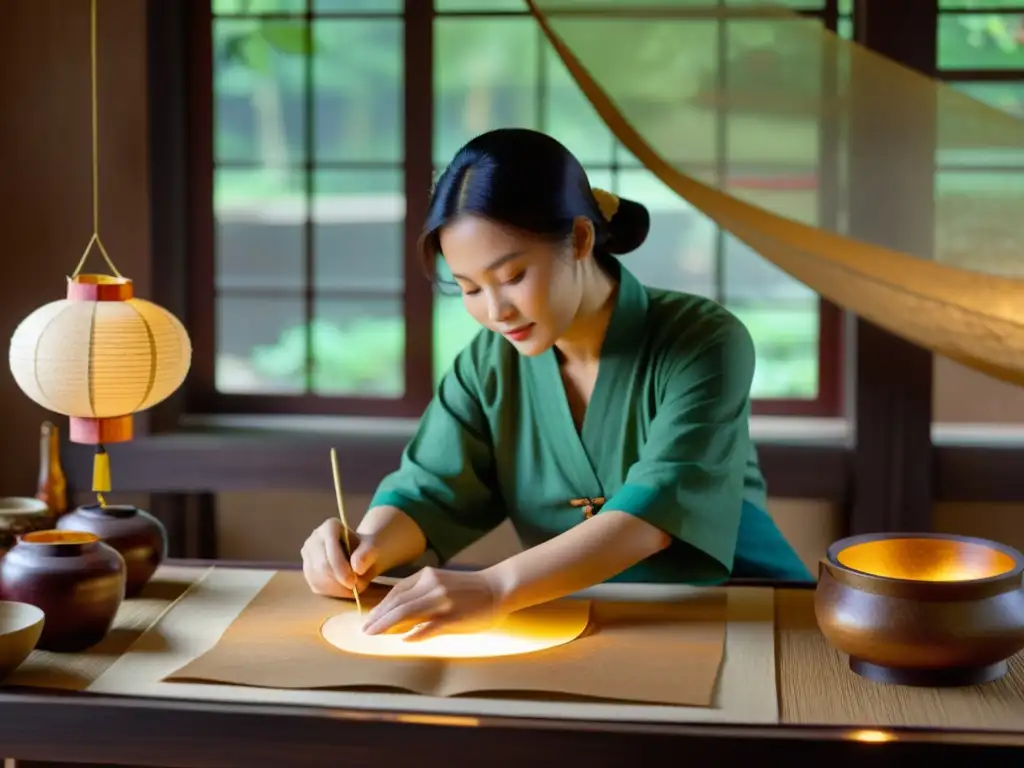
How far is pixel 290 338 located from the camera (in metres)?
3.11

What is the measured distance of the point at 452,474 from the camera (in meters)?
1.88

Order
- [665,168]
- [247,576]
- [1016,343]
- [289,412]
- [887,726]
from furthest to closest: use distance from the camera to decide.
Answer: [289,412], [665,168], [1016,343], [247,576], [887,726]

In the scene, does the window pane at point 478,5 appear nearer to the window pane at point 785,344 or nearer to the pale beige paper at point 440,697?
the window pane at point 785,344

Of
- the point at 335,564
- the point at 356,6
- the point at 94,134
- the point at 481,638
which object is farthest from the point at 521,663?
the point at 356,6

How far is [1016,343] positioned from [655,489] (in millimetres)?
868

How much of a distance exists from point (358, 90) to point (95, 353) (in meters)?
1.26

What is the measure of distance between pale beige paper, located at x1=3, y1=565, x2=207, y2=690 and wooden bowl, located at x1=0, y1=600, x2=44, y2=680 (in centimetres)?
3

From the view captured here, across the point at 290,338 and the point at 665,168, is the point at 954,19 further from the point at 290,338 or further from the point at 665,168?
the point at 290,338

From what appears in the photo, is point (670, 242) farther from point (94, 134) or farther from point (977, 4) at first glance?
point (94, 134)

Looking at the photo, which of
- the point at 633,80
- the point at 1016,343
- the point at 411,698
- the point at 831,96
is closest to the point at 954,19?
the point at 831,96

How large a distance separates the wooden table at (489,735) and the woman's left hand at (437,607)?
0.70ft

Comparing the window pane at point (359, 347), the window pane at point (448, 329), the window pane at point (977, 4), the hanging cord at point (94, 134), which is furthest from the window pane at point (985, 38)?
the hanging cord at point (94, 134)

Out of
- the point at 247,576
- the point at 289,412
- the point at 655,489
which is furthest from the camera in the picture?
the point at 289,412

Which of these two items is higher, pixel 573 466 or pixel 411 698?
pixel 573 466
